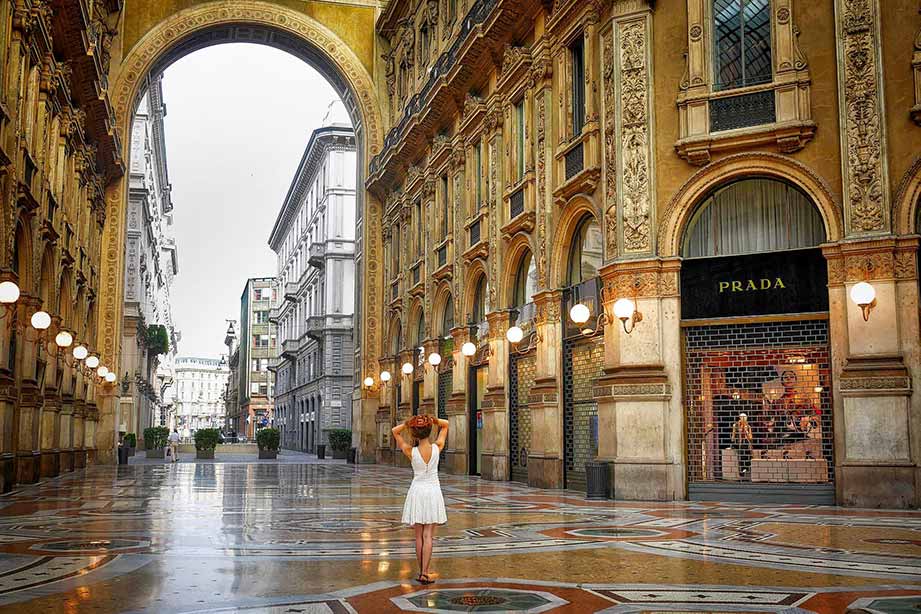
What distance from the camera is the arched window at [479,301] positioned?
30.2 meters

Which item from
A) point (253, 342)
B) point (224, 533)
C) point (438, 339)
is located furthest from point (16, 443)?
point (253, 342)

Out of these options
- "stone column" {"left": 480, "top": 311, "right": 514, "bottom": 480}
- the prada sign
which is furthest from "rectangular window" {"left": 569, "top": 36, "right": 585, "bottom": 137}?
"stone column" {"left": 480, "top": 311, "right": 514, "bottom": 480}

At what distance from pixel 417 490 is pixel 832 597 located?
11.8 feet

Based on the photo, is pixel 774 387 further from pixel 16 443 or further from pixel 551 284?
pixel 16 443

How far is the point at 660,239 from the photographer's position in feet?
62.4

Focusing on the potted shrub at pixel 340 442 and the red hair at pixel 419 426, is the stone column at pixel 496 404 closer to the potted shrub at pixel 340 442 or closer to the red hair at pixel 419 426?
the red hair at pixel 419 426

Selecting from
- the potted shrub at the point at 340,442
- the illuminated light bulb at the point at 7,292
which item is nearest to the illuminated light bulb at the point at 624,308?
the illuminated light bulb at the point at 7,292

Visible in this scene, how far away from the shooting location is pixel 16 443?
915 inches

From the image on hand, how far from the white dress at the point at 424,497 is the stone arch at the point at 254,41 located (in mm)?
34544

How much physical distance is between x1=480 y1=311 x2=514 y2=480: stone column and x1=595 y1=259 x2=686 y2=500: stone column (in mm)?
7689

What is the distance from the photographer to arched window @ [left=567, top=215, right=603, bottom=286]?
21.6 meters

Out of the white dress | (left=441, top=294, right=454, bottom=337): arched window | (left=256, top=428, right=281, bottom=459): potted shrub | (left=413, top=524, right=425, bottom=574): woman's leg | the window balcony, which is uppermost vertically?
the window balcony

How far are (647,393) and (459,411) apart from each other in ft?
41.3

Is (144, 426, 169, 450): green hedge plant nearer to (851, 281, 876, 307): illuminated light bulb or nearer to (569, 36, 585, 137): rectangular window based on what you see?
(569, 36, 585, 137): rectangular window
